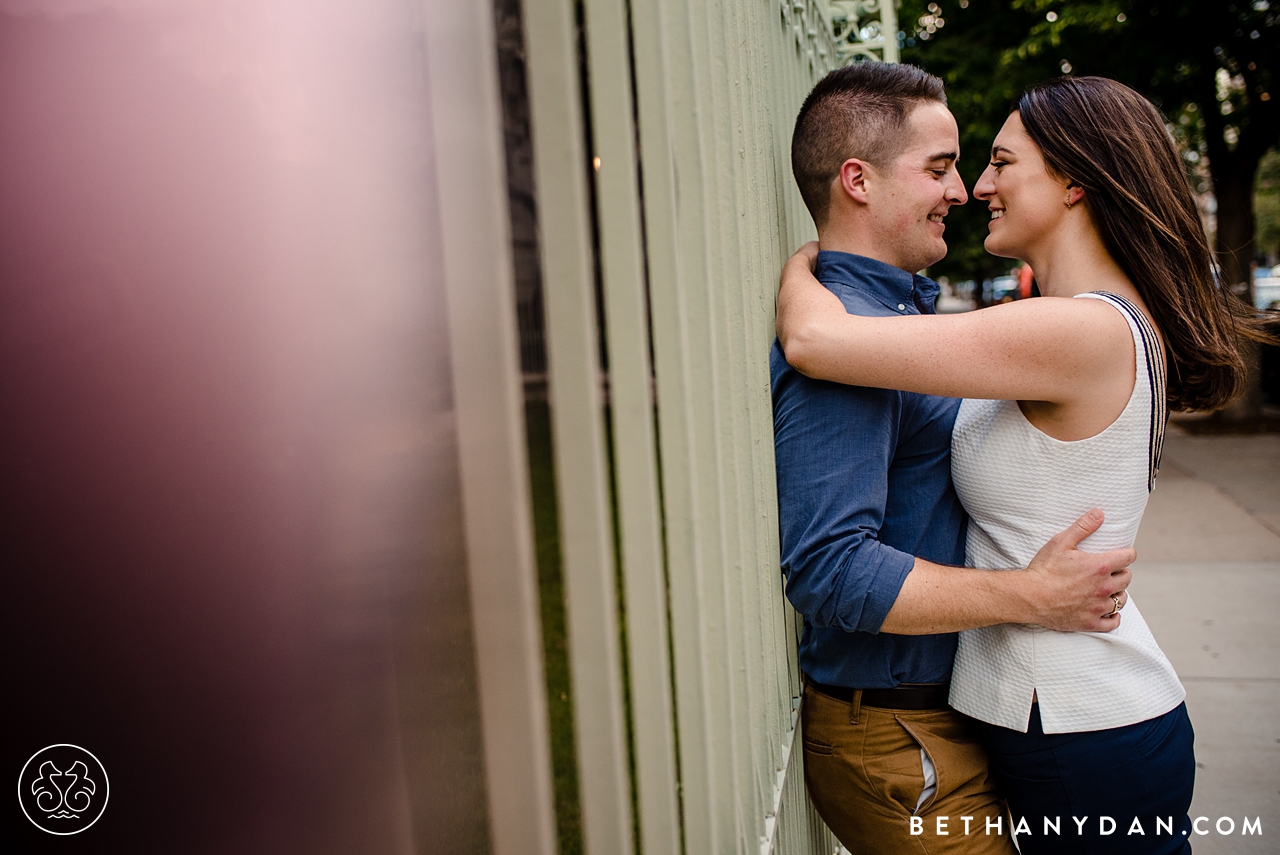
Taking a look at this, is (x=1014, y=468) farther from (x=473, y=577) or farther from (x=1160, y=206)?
(x=473, y=577)

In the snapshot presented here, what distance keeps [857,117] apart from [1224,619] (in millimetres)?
4678

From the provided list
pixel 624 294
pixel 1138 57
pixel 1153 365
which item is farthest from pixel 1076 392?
pixel 1138 57

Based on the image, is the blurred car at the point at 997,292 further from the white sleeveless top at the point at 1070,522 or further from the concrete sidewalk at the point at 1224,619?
the concrete sidewalk at the point at 1224,619

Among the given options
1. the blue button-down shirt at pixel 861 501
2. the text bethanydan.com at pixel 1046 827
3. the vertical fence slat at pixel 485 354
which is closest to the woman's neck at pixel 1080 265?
the blue button-down shirt at pixel 861 501

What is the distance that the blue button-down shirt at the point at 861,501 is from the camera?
1643mm

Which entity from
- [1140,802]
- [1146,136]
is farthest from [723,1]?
[1140,802]

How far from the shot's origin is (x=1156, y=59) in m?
10.7

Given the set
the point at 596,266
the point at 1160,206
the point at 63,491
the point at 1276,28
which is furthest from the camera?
the point at 1276,28

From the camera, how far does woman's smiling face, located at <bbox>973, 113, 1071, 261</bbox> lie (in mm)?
1915

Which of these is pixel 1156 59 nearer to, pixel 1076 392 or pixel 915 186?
pixel 915 186

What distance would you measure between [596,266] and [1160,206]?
136 cm

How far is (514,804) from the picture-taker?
0.80 m

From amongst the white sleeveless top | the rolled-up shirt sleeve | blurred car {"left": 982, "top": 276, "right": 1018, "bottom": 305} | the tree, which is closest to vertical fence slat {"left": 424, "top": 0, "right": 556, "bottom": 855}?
the rolled-up shirt sleeve

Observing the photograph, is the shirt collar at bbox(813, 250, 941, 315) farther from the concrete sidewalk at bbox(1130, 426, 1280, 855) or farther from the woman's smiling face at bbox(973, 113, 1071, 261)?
the concrete sidewalk at bbox(1130, 426, 1280, 855)
